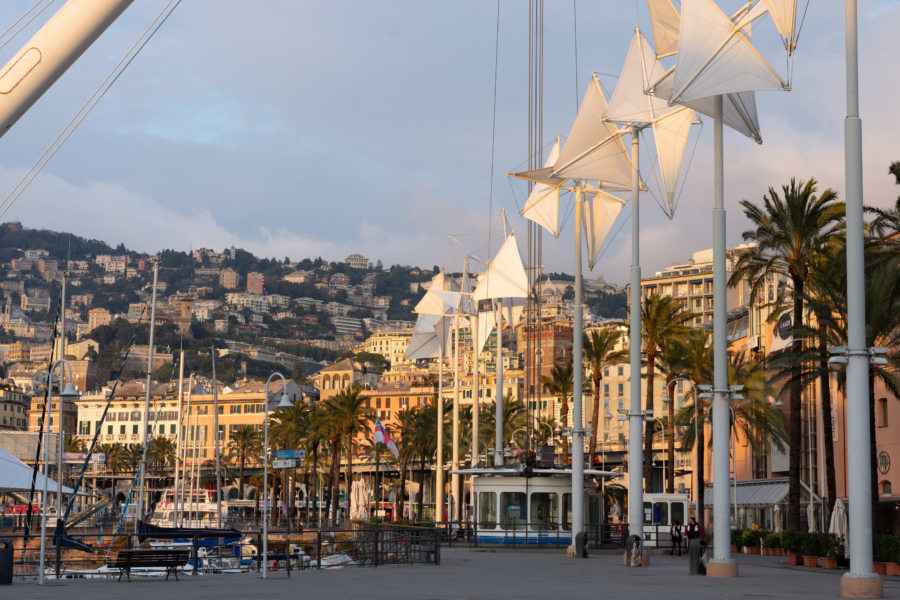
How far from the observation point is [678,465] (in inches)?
5531

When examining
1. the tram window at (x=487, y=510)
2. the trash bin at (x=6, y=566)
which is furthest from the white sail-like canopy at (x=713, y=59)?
the tram window at (x=487, y=510)

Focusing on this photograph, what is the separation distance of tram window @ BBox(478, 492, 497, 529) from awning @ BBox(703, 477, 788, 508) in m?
26.1

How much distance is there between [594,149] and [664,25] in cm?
599

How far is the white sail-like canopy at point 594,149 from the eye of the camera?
38688 millimetres

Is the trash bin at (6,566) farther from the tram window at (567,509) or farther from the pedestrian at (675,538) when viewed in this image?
the pedestrian at (675,538)

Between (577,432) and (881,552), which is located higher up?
(577,432)

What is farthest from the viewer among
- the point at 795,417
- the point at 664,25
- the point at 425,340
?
the point at 425,340

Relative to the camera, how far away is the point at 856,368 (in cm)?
2114

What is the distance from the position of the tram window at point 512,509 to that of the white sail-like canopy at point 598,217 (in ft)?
34.7

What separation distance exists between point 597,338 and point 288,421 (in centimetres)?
4671

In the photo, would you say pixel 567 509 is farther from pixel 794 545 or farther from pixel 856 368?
pixel 856 368

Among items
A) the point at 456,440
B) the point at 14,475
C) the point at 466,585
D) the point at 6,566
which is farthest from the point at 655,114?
the point at 456,440

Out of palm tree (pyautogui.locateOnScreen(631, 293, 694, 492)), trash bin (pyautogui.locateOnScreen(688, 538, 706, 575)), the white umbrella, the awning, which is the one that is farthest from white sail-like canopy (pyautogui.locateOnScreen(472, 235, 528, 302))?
trash bin (pyautogui.locateOnScreen(688, 538, 706, 575))

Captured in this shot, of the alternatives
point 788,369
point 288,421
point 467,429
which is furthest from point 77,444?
point 788,369
